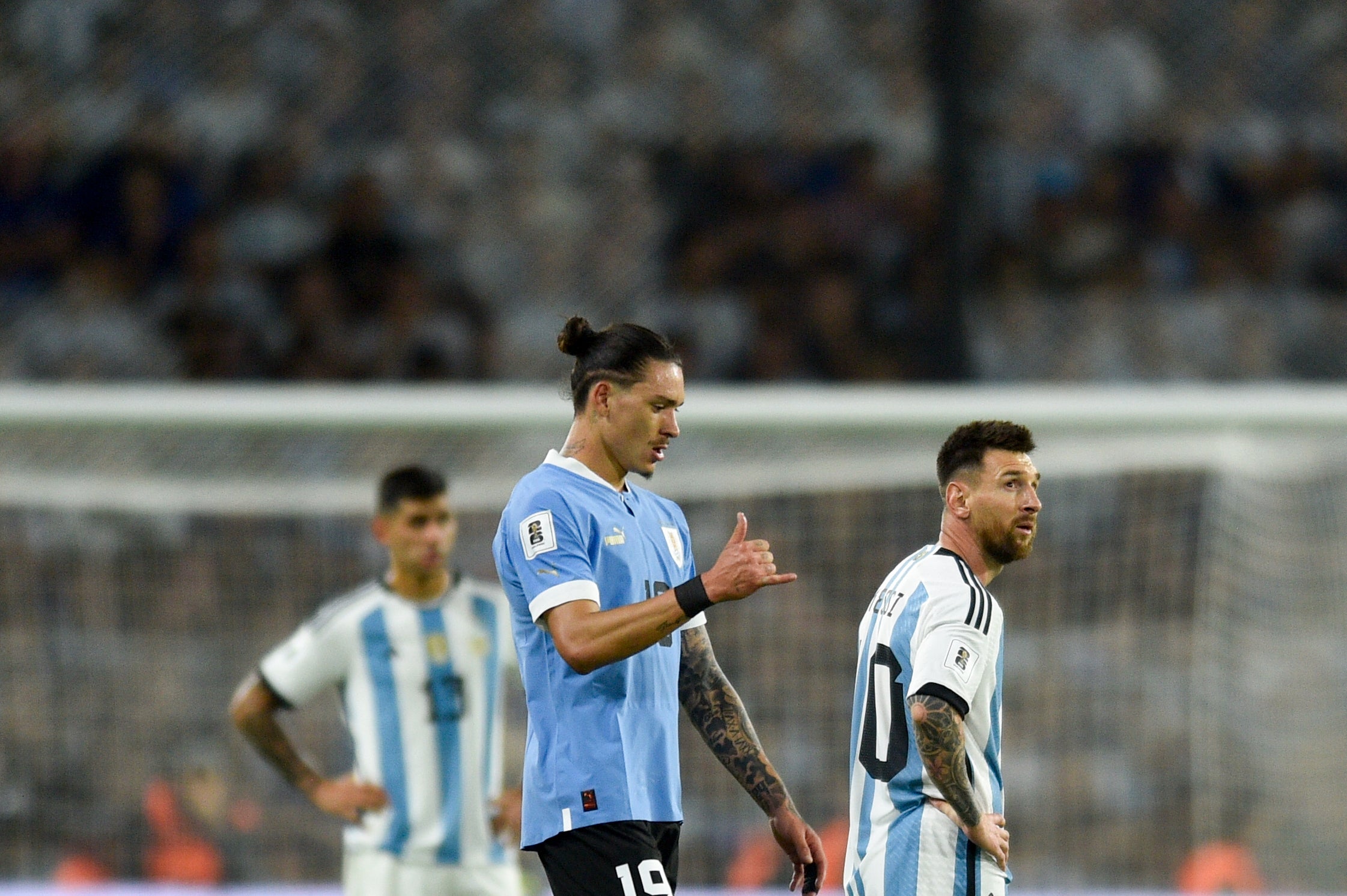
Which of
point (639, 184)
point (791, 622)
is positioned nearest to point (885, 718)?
point (791, 622)

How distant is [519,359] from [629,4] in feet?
7.05

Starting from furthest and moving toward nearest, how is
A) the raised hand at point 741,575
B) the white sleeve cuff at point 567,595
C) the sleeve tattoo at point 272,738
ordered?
the sleeve tattoo at point 272,738, the white sleeve cuff at point 567,595, the raised hand at point 741,575

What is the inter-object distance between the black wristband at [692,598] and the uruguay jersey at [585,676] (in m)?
0.26

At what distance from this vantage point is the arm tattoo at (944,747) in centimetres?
356

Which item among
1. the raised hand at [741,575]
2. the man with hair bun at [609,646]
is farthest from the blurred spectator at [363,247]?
Result: the raised hand at [741,575]

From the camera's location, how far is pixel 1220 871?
739 cm

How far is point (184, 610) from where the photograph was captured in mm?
7418

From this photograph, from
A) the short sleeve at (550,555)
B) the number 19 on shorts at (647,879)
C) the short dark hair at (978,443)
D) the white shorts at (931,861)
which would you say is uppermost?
the short dark hair at (978,443)

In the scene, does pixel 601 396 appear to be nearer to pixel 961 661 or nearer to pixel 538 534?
pixel 538 534

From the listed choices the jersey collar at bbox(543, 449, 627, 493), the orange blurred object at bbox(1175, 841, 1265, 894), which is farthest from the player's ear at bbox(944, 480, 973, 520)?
the orange blurred object at bbox(1175, 841, 1265, 894)

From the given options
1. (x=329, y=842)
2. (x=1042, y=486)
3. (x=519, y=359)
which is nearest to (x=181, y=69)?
(x=519, y=359)

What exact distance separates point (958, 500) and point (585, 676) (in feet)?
3.00

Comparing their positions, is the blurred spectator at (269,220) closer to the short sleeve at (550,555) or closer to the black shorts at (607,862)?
the short sleeve at (550,555)

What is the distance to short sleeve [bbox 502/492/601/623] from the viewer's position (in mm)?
3525
